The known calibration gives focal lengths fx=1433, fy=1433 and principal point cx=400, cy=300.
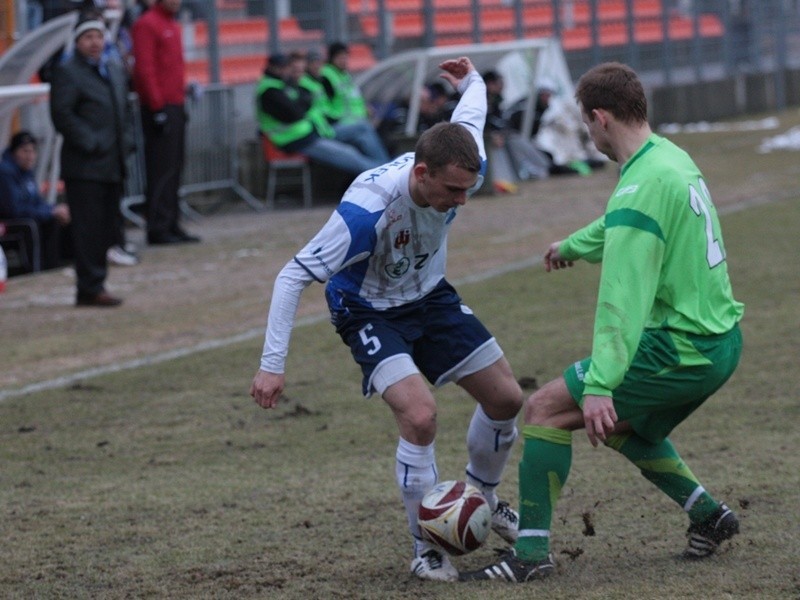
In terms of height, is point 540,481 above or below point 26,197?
below

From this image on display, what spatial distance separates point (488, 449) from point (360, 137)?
11.9 meters

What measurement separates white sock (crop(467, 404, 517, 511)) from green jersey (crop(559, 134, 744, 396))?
0.88 m

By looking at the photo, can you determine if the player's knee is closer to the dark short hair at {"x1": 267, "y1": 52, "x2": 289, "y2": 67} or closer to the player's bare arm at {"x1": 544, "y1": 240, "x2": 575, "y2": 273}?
the player's bare arm at {"x1": 544, "y1": 240, "x2": 575, "y2": 273}

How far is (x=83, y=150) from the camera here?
416 inches

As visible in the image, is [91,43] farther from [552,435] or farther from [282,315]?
[552,435]

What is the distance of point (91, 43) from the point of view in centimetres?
1054

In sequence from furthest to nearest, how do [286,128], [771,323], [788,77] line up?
1. [788,77]
2. [286,128]
3. [771,323]

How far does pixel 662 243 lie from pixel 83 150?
7.13m

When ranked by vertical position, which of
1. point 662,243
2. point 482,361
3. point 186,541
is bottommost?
point 186,541

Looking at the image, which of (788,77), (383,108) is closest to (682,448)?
(383,108)

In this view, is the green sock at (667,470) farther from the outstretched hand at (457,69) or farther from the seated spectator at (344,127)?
the seated spectator at (344,127)

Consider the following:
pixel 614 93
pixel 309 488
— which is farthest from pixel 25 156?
pixel 614 93

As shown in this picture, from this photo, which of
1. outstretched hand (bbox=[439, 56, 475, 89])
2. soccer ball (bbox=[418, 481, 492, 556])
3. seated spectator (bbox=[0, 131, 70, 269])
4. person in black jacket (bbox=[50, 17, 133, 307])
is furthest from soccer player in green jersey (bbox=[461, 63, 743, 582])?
seated spectator (bbox=[0, 131, 70, 269])

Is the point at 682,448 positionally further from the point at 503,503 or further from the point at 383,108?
the point at 383,108
